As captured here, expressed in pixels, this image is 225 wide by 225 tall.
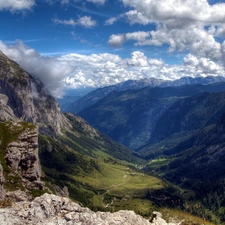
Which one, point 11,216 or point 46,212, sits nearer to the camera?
point 11,216

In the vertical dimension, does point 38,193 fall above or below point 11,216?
below

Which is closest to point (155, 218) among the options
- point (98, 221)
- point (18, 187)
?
point (98, 221)

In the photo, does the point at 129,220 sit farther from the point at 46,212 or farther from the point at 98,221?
the point at 46,212

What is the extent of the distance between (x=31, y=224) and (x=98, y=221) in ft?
58.4

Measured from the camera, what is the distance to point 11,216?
73.9 meters

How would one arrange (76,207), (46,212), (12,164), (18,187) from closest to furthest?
(46,212)
(76,207)
(18,187)
(12,164)

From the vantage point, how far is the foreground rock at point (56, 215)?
7519 centimetres

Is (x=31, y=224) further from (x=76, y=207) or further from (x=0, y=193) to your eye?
(x=0, y=193)

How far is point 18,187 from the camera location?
181 meters

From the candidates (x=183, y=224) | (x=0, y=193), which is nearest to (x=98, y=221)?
(x=183, y=224)

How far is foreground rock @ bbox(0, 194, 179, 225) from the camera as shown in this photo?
75188mm

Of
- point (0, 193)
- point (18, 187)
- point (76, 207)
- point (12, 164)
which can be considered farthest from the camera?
point (12, 164)

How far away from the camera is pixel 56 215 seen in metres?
83.9

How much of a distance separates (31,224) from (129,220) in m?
28.2
